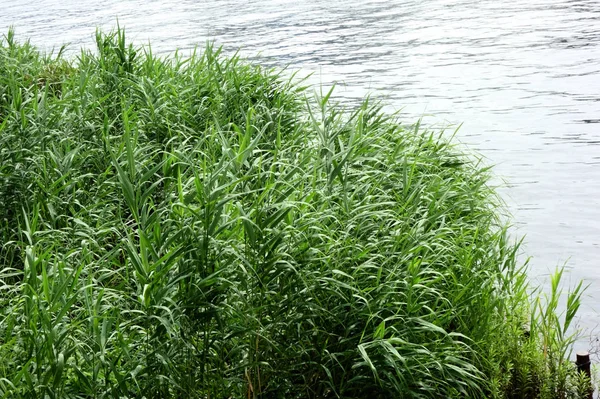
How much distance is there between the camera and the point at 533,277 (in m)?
7.41

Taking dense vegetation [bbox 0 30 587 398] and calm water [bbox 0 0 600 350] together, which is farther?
calm water [bbox 0 0 600 350]

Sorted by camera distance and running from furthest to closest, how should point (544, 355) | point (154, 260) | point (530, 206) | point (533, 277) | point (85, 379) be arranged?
1. point (530, 206)
2. point (533, 277)
3. point (544, 355)
4. point (154, 260)
5. point (85, 379)

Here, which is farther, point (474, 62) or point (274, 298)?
point (474, 62)

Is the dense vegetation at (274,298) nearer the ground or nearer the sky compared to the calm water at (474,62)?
nearer the sky

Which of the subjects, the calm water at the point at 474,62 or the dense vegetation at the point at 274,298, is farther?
the calm water at the point at 474,62

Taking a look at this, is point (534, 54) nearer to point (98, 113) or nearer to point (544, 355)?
point (98, 113)

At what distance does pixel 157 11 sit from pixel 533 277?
23.1 m

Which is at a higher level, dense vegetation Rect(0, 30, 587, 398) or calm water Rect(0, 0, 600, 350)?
dense vegetation Rect(0, 30, 587, 398)

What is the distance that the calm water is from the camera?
915 centimetres

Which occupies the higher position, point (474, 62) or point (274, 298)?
point (274, 298)

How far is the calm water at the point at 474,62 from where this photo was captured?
9148 millimetres

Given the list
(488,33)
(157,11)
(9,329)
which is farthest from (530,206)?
(157,11)

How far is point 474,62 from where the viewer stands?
1625cm

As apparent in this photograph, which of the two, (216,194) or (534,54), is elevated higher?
(216,194)
